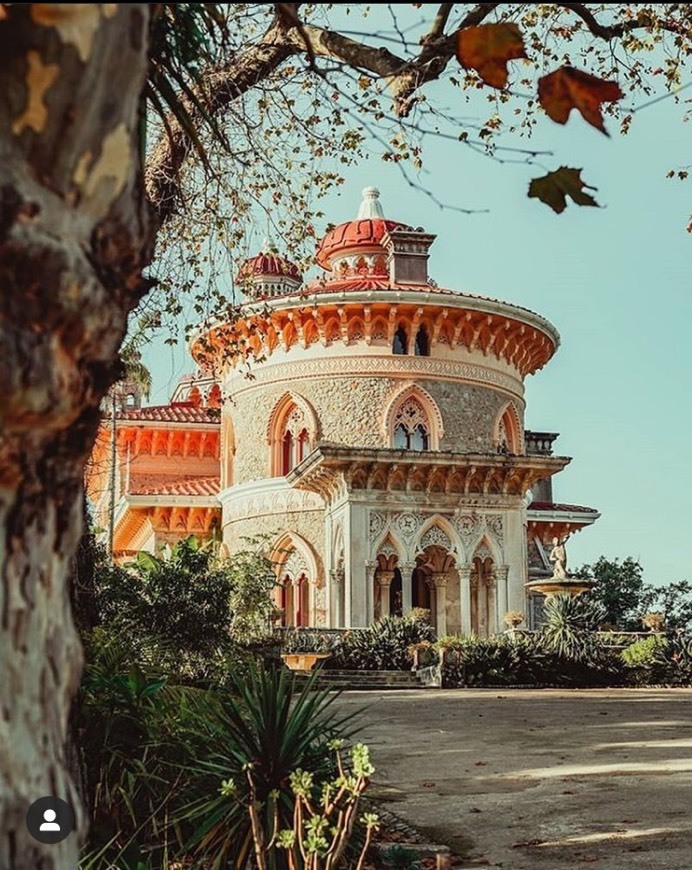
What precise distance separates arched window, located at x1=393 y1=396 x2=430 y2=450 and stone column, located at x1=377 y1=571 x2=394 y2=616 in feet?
11.6

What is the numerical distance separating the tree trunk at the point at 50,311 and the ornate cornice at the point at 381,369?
29.5 meters

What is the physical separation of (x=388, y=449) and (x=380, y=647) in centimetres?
579

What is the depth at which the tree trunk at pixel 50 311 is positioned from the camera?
81.3 inches

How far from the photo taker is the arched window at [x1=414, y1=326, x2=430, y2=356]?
32688 millimetres

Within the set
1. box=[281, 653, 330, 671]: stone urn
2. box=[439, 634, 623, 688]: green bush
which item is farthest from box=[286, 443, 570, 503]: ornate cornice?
box=[439, 634, 623, 688]: green bush

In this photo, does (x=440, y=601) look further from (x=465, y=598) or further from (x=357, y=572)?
(x=357, y=572)

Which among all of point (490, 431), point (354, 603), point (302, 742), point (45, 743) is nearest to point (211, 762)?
point (302, 742)

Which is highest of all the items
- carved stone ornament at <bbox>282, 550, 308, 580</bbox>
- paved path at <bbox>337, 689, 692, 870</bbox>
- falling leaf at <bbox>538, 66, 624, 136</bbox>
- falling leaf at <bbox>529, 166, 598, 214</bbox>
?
carved stone ornament at <bbox>282, 550, 308, 580</bbox>

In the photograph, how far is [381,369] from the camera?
32.3 metres

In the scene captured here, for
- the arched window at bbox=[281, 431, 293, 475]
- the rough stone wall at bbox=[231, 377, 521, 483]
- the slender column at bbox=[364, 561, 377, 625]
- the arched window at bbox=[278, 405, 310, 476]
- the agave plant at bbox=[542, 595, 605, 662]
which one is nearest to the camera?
the agave plant at bbox=[542, 595, 605, 662]

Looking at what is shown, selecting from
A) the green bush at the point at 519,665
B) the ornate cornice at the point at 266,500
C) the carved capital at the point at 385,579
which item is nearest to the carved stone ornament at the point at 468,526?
the carved capital at the point at 385,579

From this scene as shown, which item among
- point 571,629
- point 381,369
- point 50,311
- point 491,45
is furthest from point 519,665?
point 50,311

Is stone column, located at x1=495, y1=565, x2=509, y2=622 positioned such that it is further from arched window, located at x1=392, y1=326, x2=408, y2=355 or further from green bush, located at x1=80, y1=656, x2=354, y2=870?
green bush, located at x1=80, y1=656, x2=354, y2=870

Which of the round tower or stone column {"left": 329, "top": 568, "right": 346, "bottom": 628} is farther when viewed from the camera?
stone column {"left": 329, "top": 568, "right": 346, "bottom": 628}
